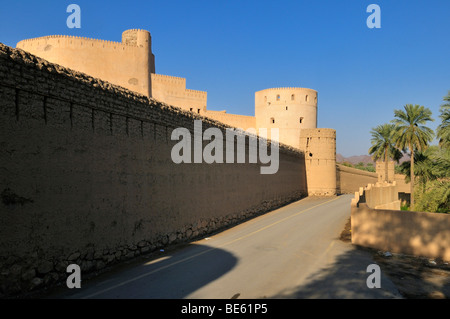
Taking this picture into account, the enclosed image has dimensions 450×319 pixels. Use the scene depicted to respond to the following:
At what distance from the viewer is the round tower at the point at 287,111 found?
63.0 meters

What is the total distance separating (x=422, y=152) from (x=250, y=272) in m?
33.6

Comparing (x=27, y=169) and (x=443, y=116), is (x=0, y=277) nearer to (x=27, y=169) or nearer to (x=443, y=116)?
(x=27, y=169)

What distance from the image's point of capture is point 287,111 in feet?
207

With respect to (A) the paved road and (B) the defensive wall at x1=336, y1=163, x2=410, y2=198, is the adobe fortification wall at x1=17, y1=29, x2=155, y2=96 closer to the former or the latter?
(B) the defensive wall at x1=336, y1=163, x2=410, y2=198

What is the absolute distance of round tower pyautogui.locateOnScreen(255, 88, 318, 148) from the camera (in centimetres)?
6297

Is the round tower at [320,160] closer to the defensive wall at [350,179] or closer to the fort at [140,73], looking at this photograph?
the fort at [140,73]

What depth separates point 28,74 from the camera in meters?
Result: 8.12

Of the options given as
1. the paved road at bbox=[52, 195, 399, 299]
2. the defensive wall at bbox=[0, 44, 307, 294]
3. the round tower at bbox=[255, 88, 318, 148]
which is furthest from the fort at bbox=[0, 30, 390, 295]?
the round tower at bbox=[255, 88, 318, 148]

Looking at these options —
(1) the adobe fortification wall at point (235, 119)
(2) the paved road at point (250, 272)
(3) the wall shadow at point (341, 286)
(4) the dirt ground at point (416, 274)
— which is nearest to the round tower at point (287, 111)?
(1) the adobe fortification wall at point (235, 119)

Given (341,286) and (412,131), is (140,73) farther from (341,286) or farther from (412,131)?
(341,286)

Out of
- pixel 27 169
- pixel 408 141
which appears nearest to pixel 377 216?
pixel 27 169

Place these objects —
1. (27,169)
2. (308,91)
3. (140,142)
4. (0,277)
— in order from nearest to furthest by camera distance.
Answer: (0,277) < (27,169) < (140,142) < (308,91)

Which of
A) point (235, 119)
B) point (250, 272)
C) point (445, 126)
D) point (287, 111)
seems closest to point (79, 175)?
point (250, 272)

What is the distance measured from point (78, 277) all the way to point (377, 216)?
1091 cm
